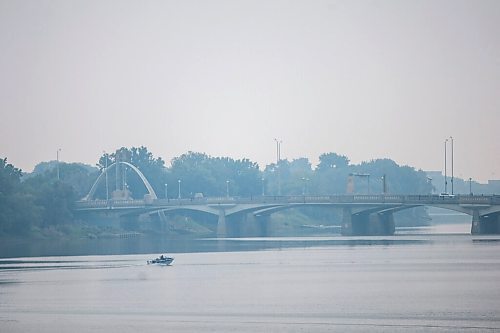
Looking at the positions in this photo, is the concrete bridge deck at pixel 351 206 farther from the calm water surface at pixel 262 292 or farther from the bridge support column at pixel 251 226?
the calm water surface at pixel 262 292

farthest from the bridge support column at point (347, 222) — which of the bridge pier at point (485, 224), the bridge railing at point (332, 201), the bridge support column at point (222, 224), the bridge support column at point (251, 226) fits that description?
the bridge support column at point (222, 224)

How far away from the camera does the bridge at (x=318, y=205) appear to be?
5226 inches

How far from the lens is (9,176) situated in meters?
162

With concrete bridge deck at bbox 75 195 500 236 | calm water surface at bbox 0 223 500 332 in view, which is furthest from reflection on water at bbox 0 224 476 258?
calm water surface at bbox 0 223 500 332

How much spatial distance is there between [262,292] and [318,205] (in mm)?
80492

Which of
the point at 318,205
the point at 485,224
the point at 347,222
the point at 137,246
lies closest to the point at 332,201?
the point at 318,205

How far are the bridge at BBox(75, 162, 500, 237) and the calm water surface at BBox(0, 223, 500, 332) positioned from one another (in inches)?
990

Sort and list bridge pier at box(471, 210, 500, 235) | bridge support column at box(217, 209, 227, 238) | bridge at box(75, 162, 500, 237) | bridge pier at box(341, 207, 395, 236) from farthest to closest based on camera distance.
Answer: bridge support column at box(217, 209, 227, 238)
bridge pier at box(341, 207, 395, 236)
bridge at box(75, 162, 500, 237)
bridge pier at box(471, 210, 500, 235)

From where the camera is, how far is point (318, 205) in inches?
5861

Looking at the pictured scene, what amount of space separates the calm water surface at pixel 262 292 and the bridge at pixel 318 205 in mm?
25151

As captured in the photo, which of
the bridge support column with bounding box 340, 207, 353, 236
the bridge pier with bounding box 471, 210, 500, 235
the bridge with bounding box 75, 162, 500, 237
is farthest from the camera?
the bridge support column with bounding box 340, 207, 353, 236

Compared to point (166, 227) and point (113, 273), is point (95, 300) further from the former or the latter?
point (166, 227)

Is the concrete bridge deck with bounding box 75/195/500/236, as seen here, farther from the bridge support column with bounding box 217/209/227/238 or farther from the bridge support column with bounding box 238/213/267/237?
the bridge support column with bounding box 238/213/267/237

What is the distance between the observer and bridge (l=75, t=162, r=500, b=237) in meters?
133
